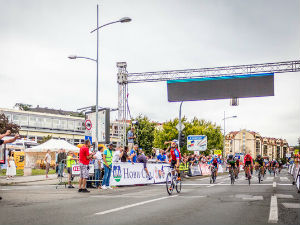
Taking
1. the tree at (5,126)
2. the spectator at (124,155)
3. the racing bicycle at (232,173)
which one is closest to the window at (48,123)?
the tree at (5,126)

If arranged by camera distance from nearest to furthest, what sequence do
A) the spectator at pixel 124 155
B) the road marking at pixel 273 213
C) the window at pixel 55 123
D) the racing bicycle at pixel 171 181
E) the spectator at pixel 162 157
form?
1. the road marking at pixel 273 213
2. the racing bicycle at pixel 171 181
3. the spectator at pixel 124 155
4. the spectator at pixel 162 157
5. the window at pixel 55 123

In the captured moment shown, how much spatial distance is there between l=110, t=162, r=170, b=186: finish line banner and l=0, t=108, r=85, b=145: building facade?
57.0 meters

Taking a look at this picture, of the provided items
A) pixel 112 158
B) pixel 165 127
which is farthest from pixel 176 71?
pixel 165 127

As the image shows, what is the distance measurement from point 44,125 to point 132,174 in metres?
66.5

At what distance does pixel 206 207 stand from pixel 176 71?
69.0 feet

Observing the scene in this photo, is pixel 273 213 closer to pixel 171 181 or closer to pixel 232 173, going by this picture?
pixel 171 181

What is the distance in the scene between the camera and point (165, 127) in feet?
257

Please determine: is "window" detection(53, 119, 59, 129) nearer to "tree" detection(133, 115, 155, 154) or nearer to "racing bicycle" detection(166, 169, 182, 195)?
"tree" detection(133, 115, 155, 154)

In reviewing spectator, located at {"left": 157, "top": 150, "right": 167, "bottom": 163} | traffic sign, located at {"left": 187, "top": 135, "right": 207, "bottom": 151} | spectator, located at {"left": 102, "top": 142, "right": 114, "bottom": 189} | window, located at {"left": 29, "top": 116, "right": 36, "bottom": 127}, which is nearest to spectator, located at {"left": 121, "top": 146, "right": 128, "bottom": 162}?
spectator, located at {"left": 102, "top": 142, "right": 114, "bottom": 189}

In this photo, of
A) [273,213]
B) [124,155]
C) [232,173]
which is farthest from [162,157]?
[273,213]

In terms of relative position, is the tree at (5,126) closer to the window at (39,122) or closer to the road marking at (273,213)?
the window at (39,122)

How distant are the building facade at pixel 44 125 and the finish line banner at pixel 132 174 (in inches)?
2245

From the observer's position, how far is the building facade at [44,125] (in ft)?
252

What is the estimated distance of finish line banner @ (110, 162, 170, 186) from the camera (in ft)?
57.7
